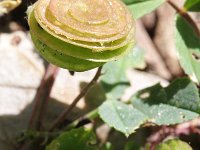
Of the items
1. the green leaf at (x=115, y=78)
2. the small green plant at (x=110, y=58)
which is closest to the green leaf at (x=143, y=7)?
the small green plant at (x=110, y=58)

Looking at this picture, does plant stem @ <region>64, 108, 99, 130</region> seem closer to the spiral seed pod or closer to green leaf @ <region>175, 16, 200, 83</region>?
green leaf @ <region>175, 16, 200, 83</region>

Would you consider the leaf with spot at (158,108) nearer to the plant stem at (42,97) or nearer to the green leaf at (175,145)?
the green leaf at (175,145)

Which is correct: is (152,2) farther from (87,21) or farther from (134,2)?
(87,21)

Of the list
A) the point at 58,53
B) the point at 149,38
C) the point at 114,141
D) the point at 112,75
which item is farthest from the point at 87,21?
the point at 149,38

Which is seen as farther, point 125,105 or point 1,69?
point 1,69

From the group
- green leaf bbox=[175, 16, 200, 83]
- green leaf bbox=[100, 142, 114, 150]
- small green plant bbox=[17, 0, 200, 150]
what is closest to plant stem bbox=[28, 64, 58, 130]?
small green plant bbox=[17, 0, 200, 150]

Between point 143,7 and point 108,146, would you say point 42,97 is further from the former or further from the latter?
point 143,7
